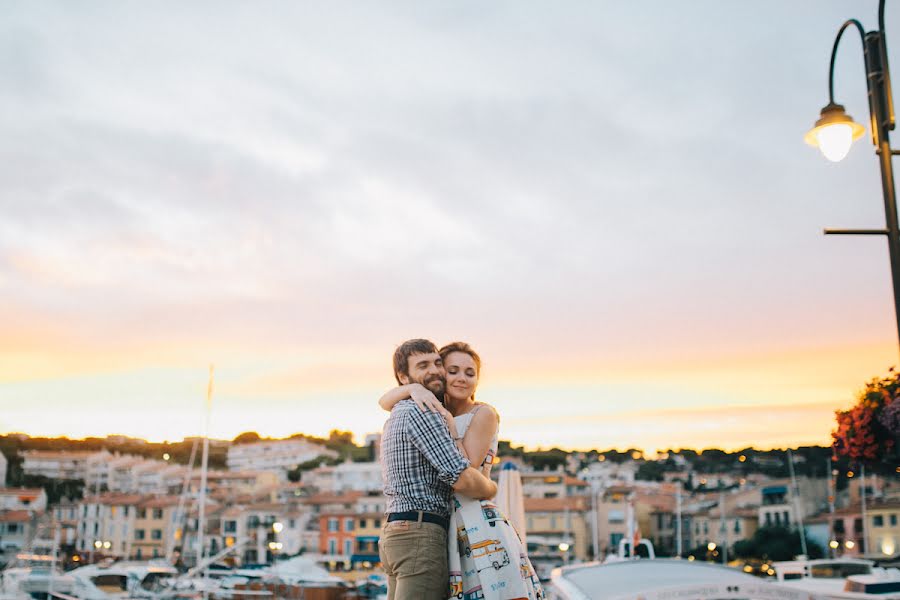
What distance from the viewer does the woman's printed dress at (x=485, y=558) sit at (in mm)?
3125

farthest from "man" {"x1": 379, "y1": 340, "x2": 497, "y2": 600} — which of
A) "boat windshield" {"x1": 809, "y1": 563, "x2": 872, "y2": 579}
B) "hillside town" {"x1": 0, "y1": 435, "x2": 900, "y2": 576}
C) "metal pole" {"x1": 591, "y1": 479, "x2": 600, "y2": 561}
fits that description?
"metal pole" {"x1": 591, "y1": 479, "x2": 600, "y2": 561}

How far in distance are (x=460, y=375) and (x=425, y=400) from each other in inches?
12.9

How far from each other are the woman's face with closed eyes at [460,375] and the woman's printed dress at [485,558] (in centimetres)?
46

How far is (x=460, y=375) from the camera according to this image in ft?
11.8

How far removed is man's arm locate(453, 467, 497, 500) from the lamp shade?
355 cm

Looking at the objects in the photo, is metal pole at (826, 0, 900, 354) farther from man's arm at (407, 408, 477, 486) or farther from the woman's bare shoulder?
man's arm at (407, 408, 477, 486)

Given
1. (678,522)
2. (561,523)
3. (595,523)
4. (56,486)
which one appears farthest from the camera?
(56,486)

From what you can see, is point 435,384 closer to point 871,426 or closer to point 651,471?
point 871,426

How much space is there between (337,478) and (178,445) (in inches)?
844

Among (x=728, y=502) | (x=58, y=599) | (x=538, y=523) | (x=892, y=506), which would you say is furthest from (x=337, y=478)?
(x=58, y=599)

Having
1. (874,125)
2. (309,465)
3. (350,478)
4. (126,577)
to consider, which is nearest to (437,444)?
(874,125)

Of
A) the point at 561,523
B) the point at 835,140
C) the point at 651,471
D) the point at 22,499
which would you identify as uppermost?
the point at 835,140

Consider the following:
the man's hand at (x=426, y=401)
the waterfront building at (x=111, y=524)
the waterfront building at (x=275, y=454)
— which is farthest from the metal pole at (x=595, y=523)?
the man's hand at (x=426, y=401)

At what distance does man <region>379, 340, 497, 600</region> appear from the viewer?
320 centimetres
